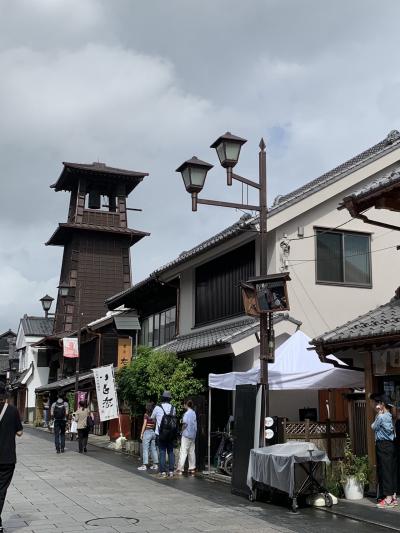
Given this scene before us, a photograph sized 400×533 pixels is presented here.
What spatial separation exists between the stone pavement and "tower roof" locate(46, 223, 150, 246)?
29380mm

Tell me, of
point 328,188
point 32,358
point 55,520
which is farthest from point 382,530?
point 32,358

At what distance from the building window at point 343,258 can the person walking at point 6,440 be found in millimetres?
10433

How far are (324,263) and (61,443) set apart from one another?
10372 millimetres

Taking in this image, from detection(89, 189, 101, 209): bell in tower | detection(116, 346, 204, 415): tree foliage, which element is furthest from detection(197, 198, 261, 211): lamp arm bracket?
detection(89, 189, 101, 209): bell in tower

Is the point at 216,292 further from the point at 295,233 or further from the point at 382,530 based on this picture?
the point at 382,530

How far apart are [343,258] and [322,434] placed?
6596 millimetres

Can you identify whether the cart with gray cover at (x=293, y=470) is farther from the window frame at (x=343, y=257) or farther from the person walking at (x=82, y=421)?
the person walking at (x=82, y=421)

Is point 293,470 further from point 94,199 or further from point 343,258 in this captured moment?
point 94,199

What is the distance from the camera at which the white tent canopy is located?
13.0 m

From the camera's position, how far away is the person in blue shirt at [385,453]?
1002 cm

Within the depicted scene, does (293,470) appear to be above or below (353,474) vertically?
above

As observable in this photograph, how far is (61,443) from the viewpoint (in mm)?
20391

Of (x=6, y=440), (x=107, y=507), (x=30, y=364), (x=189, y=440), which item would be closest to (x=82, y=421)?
(x=189, y=440)

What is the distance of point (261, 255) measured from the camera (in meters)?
11.6
